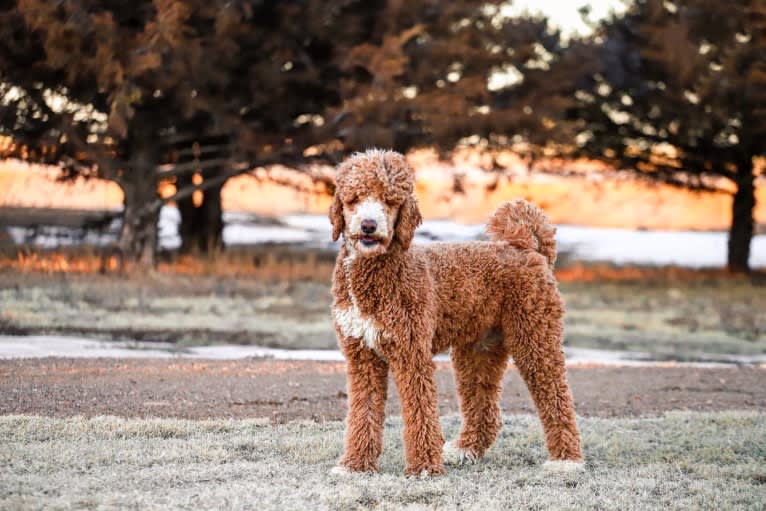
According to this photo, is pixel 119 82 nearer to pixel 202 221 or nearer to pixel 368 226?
pixel 202 221

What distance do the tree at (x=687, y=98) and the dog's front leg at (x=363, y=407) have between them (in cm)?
1734

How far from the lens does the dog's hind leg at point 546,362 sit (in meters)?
6.89

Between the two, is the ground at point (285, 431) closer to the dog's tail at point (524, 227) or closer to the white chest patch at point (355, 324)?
the white chest patch at point (355, 324)

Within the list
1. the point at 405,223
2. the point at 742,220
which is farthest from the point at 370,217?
the point at 742,220

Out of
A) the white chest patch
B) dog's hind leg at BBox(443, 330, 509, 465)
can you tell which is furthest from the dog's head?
dog's hind leg at BBox(443, 330, 509, 465)

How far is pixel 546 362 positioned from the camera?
692 cm

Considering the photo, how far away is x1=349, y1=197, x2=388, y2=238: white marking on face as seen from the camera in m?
5.96

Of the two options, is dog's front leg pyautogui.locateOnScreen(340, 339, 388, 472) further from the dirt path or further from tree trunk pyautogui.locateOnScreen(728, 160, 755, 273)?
tree trunk pyautogui.locateOnScreen(728, 160, 755, 273)

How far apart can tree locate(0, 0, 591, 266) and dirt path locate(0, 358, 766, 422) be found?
781 cm

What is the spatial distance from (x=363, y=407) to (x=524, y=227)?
5.53 feet

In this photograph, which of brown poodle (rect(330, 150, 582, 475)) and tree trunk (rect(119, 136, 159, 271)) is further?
tree trunk (rect(119, 136, 159, 271))

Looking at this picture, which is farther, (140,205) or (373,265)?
(140,205)

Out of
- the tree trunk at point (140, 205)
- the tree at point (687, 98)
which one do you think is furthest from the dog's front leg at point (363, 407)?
the tree at point (687, 98)

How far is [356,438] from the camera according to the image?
6523 millimetres
